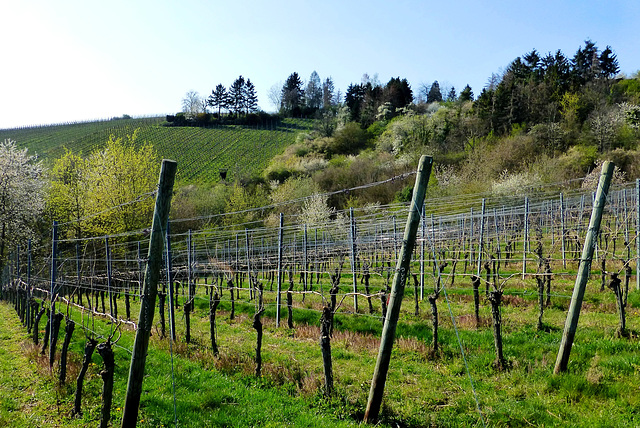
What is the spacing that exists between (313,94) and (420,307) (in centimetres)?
9516

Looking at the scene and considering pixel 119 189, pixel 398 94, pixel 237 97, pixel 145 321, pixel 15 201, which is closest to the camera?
pixel 145 321

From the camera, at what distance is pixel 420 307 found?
10.3 m

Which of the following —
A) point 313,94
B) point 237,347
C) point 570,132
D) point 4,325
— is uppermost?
point 313,94

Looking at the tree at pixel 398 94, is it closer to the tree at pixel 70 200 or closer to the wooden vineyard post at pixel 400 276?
the tree at pixel 70 200

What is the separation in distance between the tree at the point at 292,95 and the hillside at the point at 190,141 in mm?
8249

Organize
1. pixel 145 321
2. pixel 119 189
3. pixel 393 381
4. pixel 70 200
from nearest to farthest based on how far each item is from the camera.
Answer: pixel 145 321 < pixel 393 381 < pixel 119 189 < pixel 70 200

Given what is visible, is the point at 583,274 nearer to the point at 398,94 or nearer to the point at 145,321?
the point at 145,321

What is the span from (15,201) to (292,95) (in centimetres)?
7502

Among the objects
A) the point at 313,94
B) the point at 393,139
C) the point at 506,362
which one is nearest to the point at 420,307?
the point at 506,362

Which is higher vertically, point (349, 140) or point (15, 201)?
point (349, 140)

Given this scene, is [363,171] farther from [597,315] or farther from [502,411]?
[502,411]

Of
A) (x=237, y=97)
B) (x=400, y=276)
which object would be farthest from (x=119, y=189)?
(x=237, y=97)

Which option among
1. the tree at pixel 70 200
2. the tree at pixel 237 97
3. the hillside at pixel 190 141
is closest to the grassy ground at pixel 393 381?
the tree at pixel 70 200

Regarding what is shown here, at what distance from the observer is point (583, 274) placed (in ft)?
16.3
